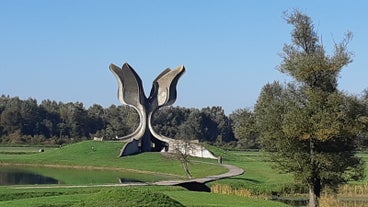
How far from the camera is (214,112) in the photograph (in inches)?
4921

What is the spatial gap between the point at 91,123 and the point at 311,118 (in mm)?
88454

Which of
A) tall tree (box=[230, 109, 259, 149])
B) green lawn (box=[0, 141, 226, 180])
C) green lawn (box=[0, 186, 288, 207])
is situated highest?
tall tree (box=[230, 109, 259, 149])

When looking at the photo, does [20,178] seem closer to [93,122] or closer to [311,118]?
[311,118]

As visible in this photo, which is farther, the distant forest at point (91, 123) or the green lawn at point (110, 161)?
the distant forest at point (91, 123)

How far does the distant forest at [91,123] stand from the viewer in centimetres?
10275

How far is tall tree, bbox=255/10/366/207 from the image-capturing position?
89.4ft

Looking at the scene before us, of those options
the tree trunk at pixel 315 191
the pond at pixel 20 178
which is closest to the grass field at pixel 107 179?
the pond at pixel 20 178

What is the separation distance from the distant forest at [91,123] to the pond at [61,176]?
39.7 meters

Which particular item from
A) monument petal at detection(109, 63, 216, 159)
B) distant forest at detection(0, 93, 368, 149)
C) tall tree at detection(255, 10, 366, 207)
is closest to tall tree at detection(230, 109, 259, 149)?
tall tree at detection(255, 10, 366, 207)

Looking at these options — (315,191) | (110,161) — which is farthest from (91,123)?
(315,191)

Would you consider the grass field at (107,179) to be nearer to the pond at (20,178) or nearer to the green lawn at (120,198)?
the green lawn at (120,198)

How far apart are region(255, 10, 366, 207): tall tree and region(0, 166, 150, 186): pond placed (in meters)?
16.1

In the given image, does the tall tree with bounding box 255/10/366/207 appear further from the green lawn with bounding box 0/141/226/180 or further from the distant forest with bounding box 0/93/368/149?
the distant forest with bounding box 0/93/368/149

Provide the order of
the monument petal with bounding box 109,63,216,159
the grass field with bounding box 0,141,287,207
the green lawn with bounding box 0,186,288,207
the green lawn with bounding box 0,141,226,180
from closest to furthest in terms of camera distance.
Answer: the green lawn with bounding box 0,186,288,207 → the grass field with bounding box 0,141,287,207 → the green lawn with bounding box 0,141,226,180 → the monument petal with bounding box 109,63,216,159
